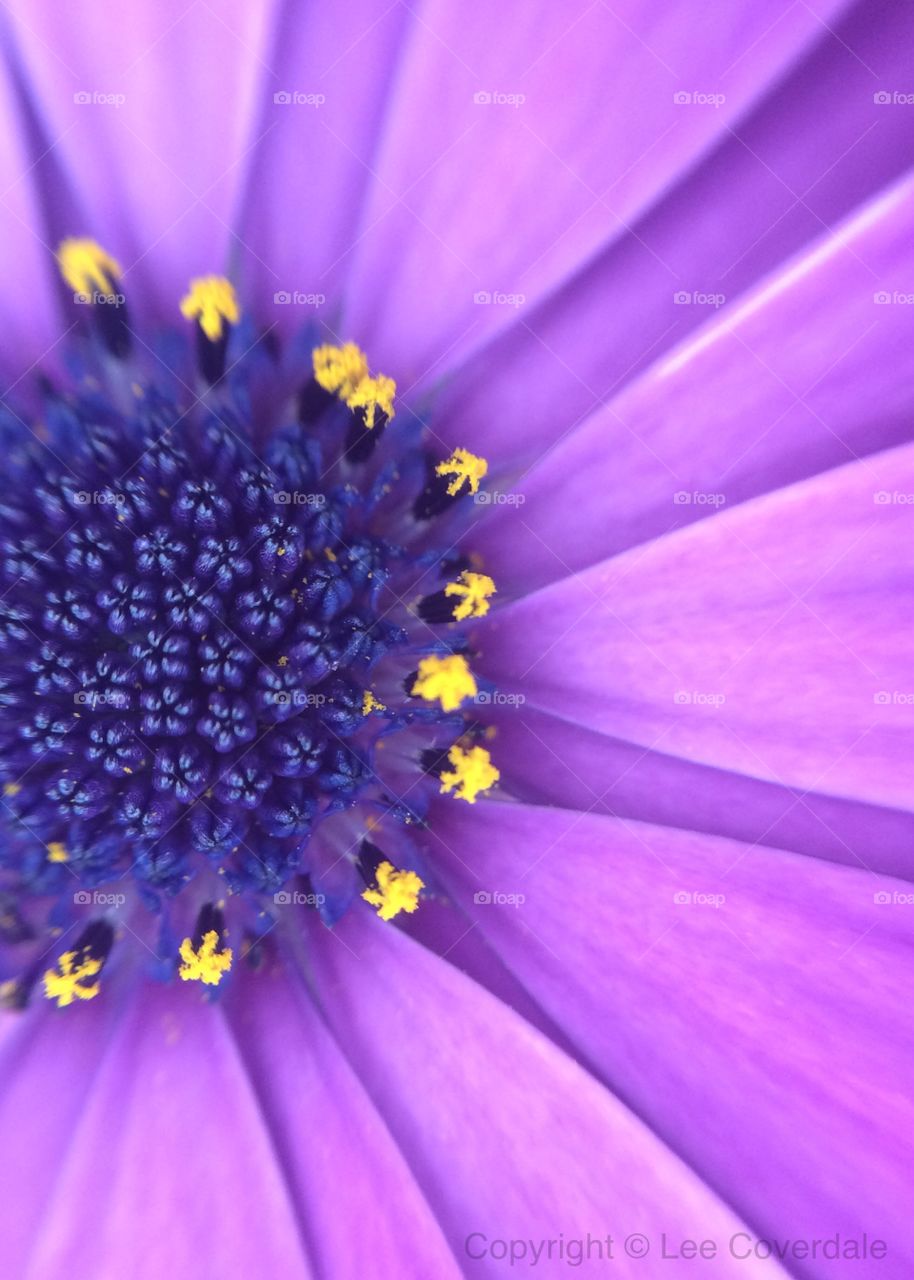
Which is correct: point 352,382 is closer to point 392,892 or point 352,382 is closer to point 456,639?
point 456,639

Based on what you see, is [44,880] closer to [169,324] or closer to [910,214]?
[169,324]

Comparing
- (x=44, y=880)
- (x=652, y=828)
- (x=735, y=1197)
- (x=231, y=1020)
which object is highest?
(x=44, y=880)

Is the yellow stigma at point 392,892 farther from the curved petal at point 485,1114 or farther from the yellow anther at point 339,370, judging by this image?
the yellow anther at point 339,370

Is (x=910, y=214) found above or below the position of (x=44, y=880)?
below

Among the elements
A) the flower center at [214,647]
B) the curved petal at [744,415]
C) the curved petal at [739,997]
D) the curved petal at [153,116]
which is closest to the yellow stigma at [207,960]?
the flower center at [214,647]

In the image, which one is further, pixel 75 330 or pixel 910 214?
pixel 75 330

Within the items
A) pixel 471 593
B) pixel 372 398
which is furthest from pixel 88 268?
pixel 471 593

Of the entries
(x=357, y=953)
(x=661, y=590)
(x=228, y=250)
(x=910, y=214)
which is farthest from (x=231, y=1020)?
(x=910, y=214)
